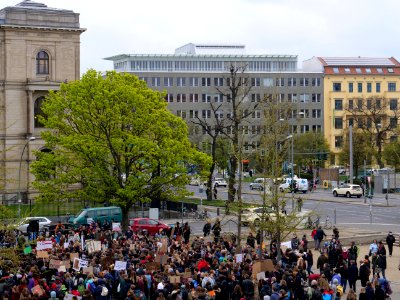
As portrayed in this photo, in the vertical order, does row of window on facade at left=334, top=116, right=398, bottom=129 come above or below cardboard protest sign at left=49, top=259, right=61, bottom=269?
above

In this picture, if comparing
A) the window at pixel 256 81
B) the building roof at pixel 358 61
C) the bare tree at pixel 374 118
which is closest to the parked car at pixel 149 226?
the bare tree at pixel 374 118

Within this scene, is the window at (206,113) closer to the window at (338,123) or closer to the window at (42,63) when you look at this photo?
the window at (338,123)

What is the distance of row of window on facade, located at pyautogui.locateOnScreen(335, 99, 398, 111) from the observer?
117 m

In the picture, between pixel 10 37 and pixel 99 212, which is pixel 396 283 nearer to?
pixel 99 212

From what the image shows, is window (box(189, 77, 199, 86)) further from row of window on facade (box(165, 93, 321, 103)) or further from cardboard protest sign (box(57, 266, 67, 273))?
cardboard protest sign (box(57, 266, 67, 273))

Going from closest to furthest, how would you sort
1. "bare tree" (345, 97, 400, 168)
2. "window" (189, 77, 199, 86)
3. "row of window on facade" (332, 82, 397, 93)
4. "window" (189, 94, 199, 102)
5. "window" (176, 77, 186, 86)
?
1. "bare tree" (345, 97, 400, 168)
2. "window" (176, 77, 186, 86)
3. "row of window on facade" (332, 82, 397, 93)
4. "window" (189, 94, 199, 102)
5. "window" (189, 77, 199, 86)

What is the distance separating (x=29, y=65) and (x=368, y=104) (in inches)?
2339

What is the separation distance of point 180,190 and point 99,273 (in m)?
25.4

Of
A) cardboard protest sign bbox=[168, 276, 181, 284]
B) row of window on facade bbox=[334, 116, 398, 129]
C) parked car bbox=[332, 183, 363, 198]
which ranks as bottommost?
cardboard protest sign bbox=[168, 276, 181, 284]

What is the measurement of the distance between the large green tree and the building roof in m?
86.8

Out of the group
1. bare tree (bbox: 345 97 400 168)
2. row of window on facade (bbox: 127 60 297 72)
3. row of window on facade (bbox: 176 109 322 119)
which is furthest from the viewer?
row of window on facade (bbox: 127 60 297 72)

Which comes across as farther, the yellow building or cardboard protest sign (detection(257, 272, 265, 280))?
the yellow building

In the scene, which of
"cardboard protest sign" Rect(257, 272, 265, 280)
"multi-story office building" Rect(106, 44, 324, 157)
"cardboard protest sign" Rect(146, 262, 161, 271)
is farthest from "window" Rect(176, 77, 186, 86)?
"cardboard protest sign" Rect(257, 272, 265, 280)

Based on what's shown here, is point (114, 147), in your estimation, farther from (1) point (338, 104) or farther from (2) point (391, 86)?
(2) point (391, 86)
